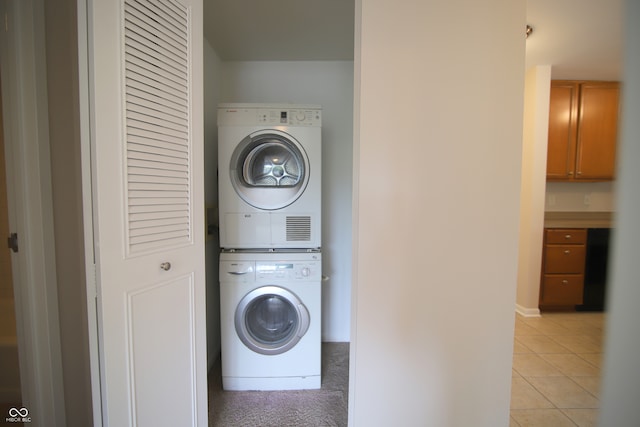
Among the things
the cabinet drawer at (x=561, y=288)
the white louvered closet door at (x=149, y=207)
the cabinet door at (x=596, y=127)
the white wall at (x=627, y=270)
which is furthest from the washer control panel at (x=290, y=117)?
the cabinet door at (x=596, y=127)

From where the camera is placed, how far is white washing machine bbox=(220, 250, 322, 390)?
5.26 feet

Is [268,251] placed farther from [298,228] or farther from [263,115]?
[263,115]

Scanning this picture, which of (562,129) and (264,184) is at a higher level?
(562,129)

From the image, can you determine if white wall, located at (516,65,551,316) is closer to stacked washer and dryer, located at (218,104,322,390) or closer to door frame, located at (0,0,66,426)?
stacked washer and dryer, located at (218,104,322,390)

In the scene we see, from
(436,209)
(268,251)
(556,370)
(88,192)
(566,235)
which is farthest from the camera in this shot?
(566,235)

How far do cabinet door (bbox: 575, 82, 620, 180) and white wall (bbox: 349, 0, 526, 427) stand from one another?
2.68m

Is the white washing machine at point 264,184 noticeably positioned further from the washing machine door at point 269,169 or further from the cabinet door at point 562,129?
the cabinet door at point 562,129

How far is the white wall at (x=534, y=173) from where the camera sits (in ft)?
8.24

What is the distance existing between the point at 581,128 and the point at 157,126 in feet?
13.3

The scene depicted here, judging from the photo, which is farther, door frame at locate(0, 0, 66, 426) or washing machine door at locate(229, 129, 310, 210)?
washing machine door at locate(229, 129, 310, 210)

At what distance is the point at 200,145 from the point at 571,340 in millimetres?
3465

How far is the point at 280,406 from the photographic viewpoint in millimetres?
1542

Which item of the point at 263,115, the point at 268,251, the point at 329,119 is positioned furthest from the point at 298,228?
the point at 329,119

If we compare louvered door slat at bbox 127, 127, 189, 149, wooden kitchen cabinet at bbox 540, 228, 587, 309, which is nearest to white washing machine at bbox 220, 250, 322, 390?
louvered door slat at bbox 127, 127, 189, 149
